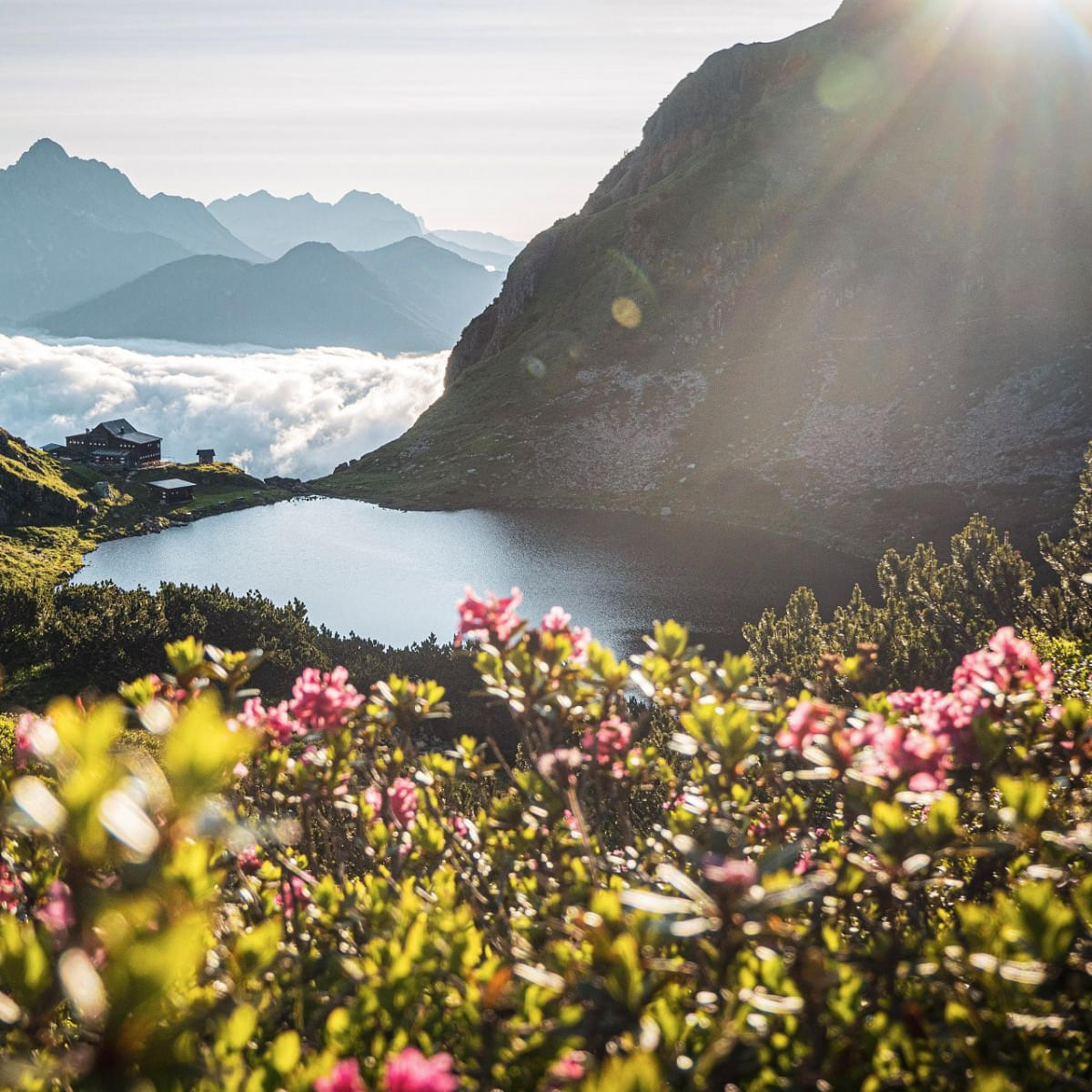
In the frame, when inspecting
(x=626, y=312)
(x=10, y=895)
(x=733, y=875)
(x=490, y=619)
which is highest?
(x=626, y=312)

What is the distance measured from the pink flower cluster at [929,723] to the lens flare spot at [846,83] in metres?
161

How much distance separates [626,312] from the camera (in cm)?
13525

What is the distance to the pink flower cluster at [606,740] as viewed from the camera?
7.88 metres

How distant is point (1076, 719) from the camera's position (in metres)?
6.59

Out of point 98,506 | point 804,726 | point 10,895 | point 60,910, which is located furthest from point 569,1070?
point 98,506

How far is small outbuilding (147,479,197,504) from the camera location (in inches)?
4505

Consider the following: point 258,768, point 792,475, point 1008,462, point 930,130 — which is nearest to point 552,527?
point 792,475

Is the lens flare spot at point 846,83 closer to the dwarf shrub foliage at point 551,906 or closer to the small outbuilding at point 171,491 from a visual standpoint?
the small outbuilding at point 171,491

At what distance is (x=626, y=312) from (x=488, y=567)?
7565cm

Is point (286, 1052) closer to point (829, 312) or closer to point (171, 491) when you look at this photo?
point (171, 491)

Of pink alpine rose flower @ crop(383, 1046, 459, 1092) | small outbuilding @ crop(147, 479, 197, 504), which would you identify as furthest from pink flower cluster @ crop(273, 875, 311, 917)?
small outbuilding @ crop(147, 479, 197, 504)

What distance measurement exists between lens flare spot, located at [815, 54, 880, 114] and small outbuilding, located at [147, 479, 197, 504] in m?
129

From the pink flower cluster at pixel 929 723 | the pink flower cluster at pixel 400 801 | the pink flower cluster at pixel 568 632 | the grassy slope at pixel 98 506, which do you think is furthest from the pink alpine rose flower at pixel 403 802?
the grassy slope at pixel 98 506

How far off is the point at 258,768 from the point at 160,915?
5291mm
